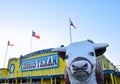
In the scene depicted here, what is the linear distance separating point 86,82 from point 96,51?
131 centimetres

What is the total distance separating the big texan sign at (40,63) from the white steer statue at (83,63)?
1685cm

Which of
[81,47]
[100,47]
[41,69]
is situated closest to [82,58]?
[81,47]

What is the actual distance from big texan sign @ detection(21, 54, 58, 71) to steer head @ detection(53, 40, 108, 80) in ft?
54.6

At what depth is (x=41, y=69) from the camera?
23844 mm

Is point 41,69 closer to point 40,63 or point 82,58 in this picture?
point 40,63

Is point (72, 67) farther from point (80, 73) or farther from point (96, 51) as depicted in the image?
point (96, 51)

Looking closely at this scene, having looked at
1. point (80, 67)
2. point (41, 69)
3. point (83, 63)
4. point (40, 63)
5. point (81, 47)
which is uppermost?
point (40, 63)

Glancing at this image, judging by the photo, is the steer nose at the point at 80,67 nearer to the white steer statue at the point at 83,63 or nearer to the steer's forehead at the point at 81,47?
the white steer statue at the point at 83,63

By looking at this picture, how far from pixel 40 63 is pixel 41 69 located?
86 centimetres

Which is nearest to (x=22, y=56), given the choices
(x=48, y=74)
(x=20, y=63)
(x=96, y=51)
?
(x=20, y=63)

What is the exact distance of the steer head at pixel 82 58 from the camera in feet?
15.0

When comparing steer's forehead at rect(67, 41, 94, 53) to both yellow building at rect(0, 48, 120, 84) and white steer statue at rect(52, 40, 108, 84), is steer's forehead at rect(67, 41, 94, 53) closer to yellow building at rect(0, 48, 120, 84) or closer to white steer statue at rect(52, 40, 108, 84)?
white steer statue at rect(52, 40, 108, 84)

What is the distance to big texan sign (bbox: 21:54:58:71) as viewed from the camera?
22.5 meters

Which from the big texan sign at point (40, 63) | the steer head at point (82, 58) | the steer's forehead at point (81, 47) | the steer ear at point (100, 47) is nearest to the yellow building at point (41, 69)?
the big texan sign at point (40, 63)
